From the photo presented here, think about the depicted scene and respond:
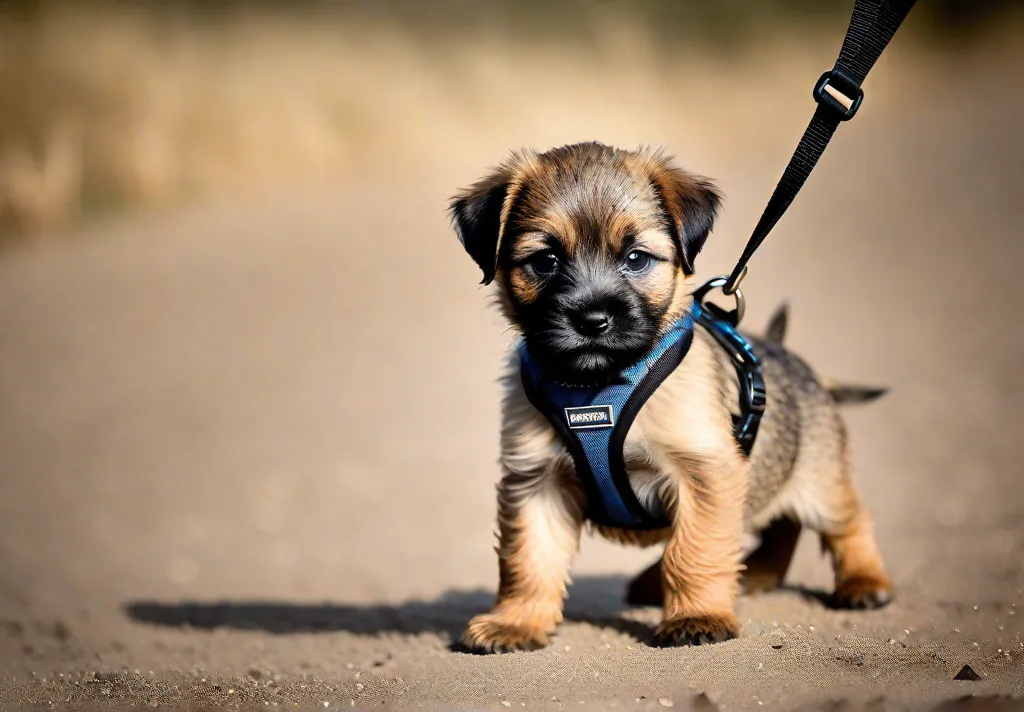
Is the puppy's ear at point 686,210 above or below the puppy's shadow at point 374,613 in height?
above

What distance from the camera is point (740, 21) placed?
18141mm

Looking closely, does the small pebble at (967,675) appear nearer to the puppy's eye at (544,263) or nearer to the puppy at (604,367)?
the puppy at (604,367)

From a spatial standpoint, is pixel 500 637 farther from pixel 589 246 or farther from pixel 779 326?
pixel 779 326

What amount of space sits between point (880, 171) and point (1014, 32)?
16.5 feet

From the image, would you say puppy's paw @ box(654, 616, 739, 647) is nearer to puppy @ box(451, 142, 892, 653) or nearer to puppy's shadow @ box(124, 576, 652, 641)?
puppy @ box(451, 142, 892, 653)

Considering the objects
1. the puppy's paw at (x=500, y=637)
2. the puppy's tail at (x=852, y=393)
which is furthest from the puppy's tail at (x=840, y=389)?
the puppy's paw at (x=500, y=637)

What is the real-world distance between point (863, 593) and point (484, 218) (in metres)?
2.68

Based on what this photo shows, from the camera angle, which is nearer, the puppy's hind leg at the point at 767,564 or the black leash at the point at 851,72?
the black leash at the point at 851,72

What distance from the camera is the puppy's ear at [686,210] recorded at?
4207 millimetres

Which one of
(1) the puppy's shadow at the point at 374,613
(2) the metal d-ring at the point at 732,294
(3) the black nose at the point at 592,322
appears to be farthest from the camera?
(1) the puppy's shadow at the point at 374,613

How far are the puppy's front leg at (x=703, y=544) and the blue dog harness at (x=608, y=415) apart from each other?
9.0 inches

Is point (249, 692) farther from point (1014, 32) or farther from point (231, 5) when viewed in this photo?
point (1014, 32)

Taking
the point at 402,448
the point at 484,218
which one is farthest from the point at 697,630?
the point at 402,448

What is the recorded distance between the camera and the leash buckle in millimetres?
4137
